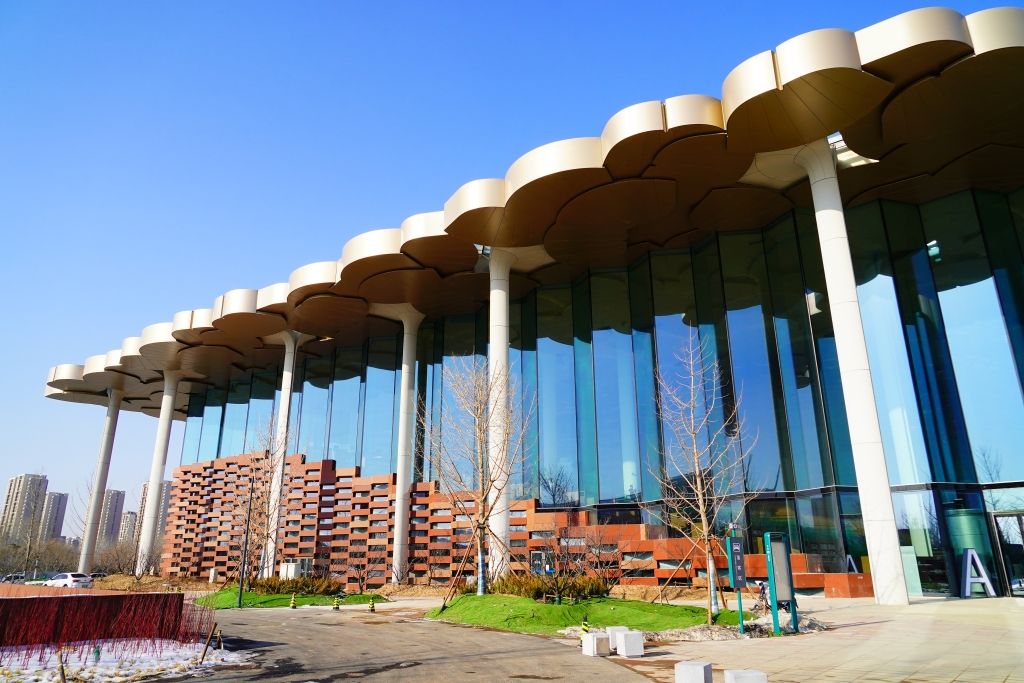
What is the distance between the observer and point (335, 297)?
104ft

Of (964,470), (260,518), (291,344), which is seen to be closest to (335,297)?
(291,344)

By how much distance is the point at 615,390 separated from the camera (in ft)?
94.7

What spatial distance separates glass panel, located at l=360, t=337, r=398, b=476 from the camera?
35.2m

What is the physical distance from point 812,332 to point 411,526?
19.8 m

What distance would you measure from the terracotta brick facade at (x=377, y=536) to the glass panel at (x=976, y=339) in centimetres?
688

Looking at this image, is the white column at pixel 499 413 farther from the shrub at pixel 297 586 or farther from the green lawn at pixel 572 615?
the shrub at pixel 297 586

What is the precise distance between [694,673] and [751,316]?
20.9 metres

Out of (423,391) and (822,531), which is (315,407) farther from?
(822,531)

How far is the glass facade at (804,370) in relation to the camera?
72.6ft

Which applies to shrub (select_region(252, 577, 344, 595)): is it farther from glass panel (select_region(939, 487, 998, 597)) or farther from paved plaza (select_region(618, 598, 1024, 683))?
glass panel (select_region(939, 487, 998, 597))

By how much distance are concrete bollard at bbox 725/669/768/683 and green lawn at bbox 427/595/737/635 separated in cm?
735

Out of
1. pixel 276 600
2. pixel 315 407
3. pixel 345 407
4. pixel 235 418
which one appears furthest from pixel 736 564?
pixel 235 418

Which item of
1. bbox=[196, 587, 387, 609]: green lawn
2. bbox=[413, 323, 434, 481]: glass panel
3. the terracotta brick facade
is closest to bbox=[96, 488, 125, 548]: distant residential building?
the terracotta brick facade

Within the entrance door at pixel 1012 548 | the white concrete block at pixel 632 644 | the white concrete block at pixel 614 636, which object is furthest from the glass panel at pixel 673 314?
the white concrete block at pixel 632 644
